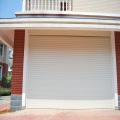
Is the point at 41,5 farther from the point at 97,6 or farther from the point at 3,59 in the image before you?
the point at 3,59

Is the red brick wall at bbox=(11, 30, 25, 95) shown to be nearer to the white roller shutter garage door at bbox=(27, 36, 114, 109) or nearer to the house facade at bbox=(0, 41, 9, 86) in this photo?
the white roller shutter garage door at bbox=(27, 36, 114, 109)

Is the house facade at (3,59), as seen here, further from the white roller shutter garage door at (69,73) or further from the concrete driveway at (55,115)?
the concrete driveway at (55,115)

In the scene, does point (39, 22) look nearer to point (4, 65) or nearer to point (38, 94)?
point (38, 94)

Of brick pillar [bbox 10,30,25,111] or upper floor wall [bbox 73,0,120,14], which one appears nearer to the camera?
brick pillar [bbox 10,30,25,111]

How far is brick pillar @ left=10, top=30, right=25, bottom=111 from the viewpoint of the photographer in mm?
5571

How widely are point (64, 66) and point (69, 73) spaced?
1.21ft

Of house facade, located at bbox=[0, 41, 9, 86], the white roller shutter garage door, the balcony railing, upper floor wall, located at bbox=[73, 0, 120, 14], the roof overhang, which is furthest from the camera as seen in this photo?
house facade, located at bbox=[0, 41, 9, 86]

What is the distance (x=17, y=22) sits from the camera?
16.7 feet

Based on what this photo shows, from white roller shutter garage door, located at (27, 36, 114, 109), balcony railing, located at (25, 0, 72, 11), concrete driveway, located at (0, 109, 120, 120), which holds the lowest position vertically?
concrete driveway, located at (0, 109, 120, 120)

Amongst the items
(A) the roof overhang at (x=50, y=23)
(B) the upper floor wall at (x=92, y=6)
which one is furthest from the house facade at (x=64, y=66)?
(A) the roof overhang at (x=50, y=23)

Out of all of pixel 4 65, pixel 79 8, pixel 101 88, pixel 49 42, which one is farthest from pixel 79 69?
pixel 4 65

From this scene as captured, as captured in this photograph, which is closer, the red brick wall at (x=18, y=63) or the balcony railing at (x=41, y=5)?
the red brick wall at (x=18, y=63)

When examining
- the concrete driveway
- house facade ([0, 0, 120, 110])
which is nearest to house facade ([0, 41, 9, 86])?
house facade ([0, 0, 120, 110])

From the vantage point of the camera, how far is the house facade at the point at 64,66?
5789 mm
